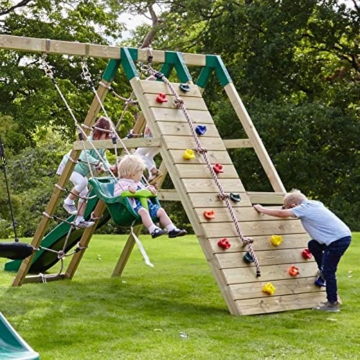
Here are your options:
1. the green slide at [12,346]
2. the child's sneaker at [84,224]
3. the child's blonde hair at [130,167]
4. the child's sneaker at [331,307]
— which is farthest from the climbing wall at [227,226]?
the green slide at [12,346]

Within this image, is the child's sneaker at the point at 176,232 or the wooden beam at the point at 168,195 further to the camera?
the wooden beam at the point at 168,195

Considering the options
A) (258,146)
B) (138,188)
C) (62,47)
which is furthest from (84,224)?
(258,146)

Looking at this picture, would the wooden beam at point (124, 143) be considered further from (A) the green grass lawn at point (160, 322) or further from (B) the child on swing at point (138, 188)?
(A) the green grass lawn at point (160, 322)

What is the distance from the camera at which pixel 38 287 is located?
26.1ft

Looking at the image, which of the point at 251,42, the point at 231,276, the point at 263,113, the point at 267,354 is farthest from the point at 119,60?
the point at 251,42

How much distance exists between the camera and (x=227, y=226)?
22.1ft

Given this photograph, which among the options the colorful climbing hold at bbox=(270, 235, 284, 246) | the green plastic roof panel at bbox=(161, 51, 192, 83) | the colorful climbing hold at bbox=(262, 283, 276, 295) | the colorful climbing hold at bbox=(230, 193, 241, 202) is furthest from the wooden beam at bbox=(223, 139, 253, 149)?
the colorful climbing hold at bbox=(262, 283, 276, 295)

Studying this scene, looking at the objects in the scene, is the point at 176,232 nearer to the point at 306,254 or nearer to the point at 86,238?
the point at 306,254

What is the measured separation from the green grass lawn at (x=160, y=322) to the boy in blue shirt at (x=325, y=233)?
0.91ft

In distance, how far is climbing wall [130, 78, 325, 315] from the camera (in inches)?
255

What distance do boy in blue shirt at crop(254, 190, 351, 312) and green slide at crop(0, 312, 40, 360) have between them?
463cm

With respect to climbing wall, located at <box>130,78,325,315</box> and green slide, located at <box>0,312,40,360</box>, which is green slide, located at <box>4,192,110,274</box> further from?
green slide, located at <box>0,312,40,360</box>

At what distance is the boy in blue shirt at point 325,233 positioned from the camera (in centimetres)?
659

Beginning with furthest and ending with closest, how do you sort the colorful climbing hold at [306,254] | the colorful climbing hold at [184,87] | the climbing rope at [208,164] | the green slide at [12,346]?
the colorful climbing hold at [184,87], the colorful climbing hold at [306,254], the climbing rope at [208,164], the green slide at [12,346]
